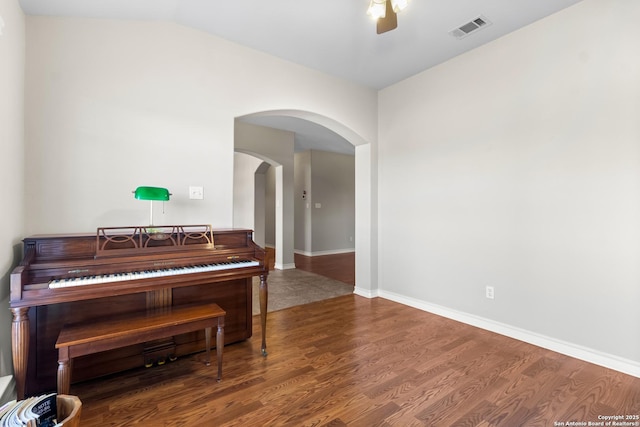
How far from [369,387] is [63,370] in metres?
1.69

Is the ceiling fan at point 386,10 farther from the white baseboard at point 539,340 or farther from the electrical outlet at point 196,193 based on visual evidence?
the white baseboard at point 539,340

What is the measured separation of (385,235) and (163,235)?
262 cm

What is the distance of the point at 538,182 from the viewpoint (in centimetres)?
247

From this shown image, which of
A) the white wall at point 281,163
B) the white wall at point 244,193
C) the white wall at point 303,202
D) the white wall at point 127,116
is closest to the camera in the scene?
the white wall at point 127,116

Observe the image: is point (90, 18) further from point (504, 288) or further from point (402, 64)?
point (504, 288)

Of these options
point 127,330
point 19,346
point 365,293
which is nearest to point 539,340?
point 365,293

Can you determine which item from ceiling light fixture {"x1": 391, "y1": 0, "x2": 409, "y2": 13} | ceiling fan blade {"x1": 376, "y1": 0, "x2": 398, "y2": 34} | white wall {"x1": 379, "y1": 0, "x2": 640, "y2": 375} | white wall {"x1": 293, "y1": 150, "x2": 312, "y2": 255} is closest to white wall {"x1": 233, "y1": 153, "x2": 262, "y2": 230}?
white wall {"x1": 293, "y1": 150, "x2": 312, "y2": 255}

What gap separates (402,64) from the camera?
10.4 feet

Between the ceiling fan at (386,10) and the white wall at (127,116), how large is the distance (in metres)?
1.50

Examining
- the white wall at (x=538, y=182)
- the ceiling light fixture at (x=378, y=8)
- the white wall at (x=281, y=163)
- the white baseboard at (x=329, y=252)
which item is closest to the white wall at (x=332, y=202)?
the white baseboard at (x=329, y=252)

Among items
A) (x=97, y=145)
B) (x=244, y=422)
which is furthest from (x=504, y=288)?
(x=97, y=145)

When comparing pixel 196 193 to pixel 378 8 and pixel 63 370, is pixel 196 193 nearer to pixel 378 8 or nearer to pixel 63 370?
pixel 63 370

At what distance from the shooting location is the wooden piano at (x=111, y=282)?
1538 mm

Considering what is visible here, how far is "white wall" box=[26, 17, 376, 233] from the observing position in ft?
6.64
